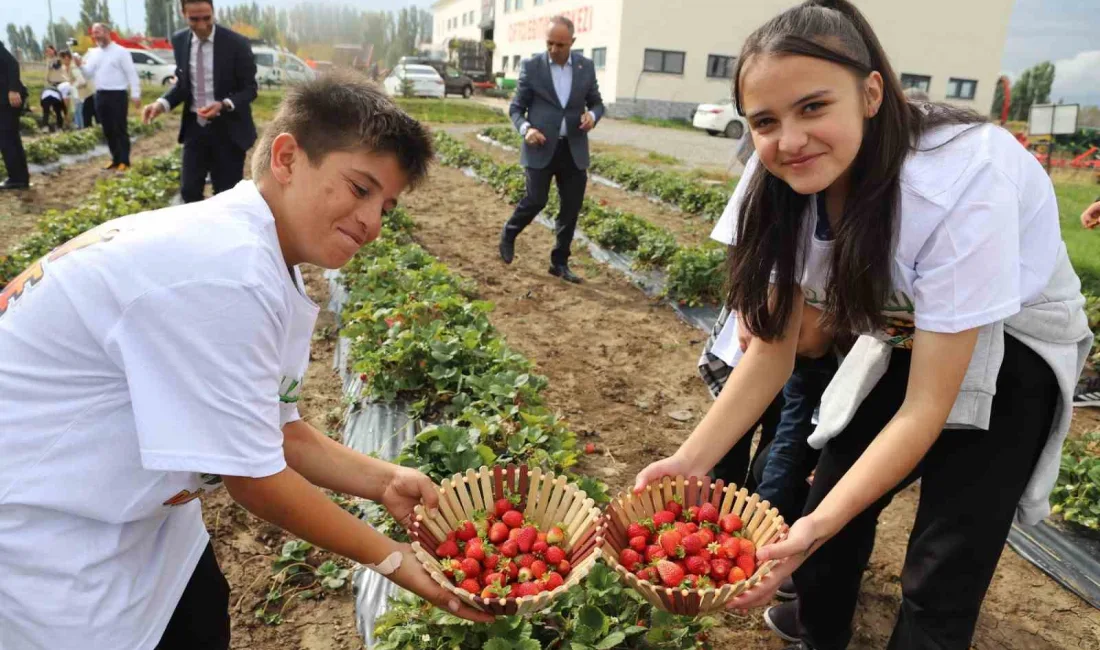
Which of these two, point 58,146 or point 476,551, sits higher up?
point 58,146

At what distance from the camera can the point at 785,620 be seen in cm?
251

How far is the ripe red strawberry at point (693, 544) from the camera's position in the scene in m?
1.92

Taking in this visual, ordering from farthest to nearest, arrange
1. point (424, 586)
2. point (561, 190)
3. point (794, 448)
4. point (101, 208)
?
1. point (101, 208)
2. point (561, 190)
3. point (794, 448)
4. point (424, 586)

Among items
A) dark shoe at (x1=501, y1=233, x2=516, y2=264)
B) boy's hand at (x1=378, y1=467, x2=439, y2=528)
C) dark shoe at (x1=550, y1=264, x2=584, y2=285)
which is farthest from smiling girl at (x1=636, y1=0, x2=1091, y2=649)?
dark shoe at (x1=501, y1=233, x2=516, y2=264)

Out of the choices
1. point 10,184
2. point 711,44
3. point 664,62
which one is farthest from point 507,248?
point 711,44

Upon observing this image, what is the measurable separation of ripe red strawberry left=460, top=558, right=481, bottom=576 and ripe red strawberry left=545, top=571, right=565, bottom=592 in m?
0.18

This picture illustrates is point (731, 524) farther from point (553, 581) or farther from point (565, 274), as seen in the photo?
point (565, 274)

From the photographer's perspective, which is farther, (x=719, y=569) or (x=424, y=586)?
(x=719, y=569)

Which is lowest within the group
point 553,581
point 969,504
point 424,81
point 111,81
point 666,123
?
point 553,581

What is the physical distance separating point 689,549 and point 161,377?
52.2 inches

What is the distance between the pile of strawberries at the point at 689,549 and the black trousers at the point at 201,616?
104 centimetres

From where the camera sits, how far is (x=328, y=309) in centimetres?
534

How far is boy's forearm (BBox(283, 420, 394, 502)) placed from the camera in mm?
1900

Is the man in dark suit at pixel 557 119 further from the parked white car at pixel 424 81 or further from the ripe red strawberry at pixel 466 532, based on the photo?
the parked white car at pixel 424 81
